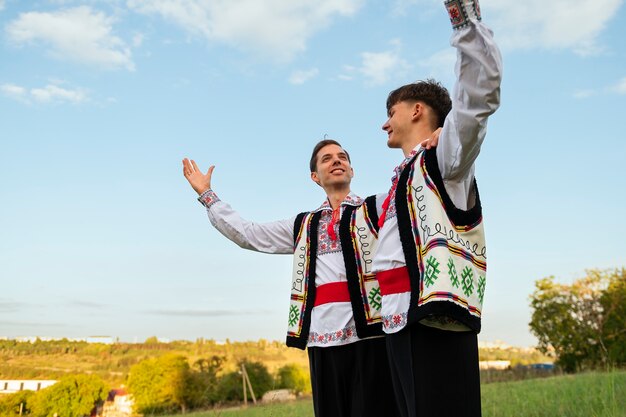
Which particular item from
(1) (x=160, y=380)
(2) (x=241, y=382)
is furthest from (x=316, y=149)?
(1) (x=160, y=380)

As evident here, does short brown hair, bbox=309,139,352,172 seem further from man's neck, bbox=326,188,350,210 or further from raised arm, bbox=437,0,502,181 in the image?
raised arm, bbox=437,0,502,181

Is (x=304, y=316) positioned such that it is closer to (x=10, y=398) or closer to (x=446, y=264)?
(x=446, y=264)

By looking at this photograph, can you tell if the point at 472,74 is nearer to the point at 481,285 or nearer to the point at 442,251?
the point at 442,251

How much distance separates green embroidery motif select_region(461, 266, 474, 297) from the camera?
1.88 metres

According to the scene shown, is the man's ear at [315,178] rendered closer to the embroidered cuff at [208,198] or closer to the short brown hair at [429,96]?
the embroidered cuff at [208,198]

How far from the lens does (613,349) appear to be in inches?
872

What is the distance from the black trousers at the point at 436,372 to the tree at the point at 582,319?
22973mm

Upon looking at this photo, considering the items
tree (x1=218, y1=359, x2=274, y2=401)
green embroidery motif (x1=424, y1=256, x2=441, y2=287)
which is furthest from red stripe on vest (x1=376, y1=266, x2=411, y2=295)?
tree (x1=218, y1=359, x2=274, y2=401)

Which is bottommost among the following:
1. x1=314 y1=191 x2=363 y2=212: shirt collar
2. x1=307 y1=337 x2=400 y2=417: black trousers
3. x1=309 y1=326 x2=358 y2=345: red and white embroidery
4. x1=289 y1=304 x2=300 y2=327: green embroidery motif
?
x1=307 y1=337 x2=400 y2=417: black trousers

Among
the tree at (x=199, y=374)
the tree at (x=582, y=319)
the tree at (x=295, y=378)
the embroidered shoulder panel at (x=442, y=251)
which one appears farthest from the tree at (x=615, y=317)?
the embroidered shoulder panel at (x=442, y=251)

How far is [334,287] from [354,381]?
1.58 feet

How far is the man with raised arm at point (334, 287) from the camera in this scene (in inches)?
107

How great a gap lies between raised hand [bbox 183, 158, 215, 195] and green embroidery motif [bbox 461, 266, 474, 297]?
6.55 feet

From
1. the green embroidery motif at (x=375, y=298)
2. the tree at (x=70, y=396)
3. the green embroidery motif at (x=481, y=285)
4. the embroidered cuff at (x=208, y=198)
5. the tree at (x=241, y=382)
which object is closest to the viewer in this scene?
the green embroidery motif at (x=481, y=285)
